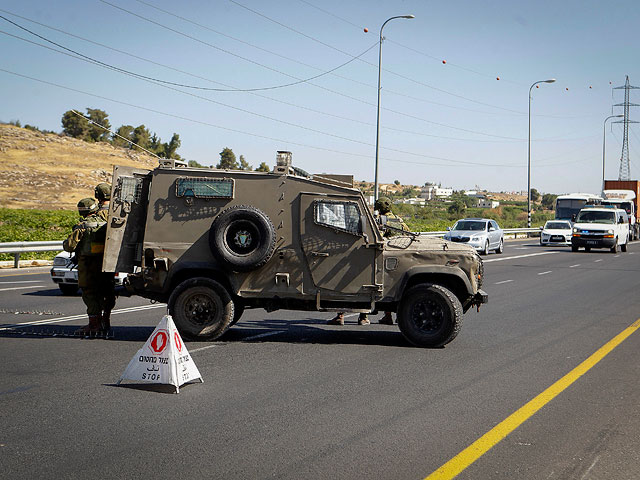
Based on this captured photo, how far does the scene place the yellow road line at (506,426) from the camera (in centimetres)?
489

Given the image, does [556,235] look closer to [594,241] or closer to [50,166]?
[594,241]

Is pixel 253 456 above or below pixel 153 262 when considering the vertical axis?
below

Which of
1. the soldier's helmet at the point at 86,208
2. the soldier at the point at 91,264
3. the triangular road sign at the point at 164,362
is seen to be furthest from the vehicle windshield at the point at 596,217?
the triangular road sign at the point at 164,362

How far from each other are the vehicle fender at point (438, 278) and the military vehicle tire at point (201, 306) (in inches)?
88.8

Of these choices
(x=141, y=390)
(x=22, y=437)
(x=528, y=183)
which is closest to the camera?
(x=22, y=437)

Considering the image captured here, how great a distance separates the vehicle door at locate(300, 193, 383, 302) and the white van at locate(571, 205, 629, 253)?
99.0ft

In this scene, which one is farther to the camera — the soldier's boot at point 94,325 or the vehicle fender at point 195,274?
the soldier's boot at point 94,325

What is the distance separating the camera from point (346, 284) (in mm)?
9641

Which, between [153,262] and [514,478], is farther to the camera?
[153,262]

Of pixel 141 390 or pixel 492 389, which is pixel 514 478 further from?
pixel 141 390

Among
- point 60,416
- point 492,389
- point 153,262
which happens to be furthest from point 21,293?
point 492,389

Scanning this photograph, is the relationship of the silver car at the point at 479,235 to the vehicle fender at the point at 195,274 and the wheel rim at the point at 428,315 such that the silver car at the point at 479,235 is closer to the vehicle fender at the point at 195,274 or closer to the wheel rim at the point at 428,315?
the wheel rim at the point at 428,315

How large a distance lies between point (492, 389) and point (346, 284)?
289 cm

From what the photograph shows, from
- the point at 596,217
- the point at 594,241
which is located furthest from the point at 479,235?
the point at 596,217
